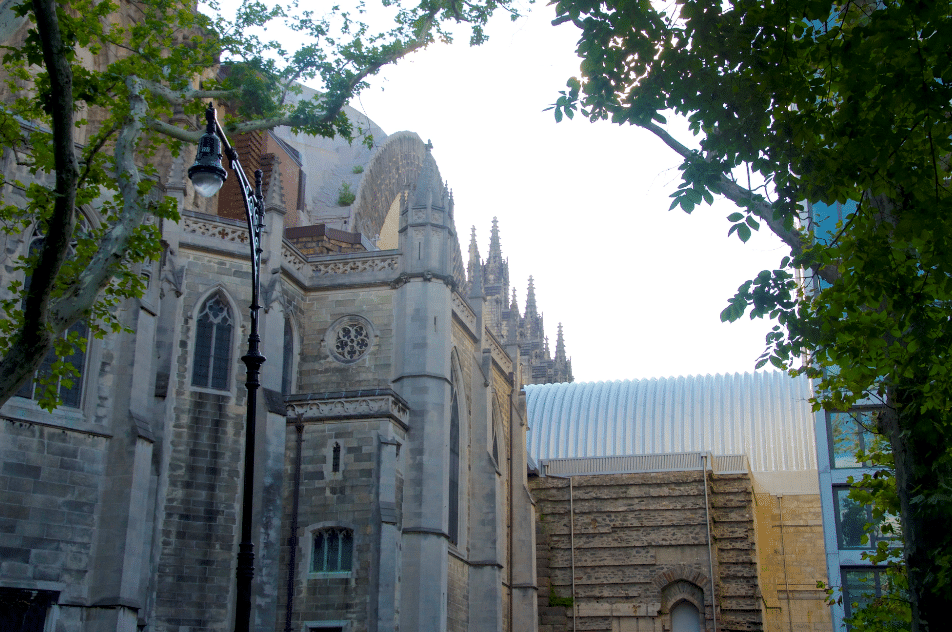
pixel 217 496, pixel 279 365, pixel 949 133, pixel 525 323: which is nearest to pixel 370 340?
pixel 279 365

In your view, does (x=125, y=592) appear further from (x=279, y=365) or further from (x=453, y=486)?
(x=453, y=486)

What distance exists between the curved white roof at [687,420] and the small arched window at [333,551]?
24228 millimetres

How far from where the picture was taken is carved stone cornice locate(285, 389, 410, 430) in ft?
88.3

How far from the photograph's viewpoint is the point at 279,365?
27031 millimetres

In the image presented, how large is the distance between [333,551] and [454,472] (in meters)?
6.47

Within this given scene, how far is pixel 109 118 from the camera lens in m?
18.8

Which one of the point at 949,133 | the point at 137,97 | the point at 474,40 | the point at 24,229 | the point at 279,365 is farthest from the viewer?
the point at 279,365

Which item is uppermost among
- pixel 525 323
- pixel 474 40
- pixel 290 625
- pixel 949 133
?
pixel 525 323

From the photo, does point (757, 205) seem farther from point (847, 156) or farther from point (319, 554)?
point (319, 554)

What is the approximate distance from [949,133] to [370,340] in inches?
859

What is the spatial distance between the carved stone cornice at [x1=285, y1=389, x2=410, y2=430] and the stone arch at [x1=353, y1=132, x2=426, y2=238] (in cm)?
2008

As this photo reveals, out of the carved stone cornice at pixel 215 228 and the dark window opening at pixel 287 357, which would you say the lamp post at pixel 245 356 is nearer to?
the carved stone cornice at pixel 215 228

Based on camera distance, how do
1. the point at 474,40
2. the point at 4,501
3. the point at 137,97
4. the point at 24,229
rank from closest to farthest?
the point at 137,97 < the point at 4,501 < the point at 24,229 < the point at 474,40

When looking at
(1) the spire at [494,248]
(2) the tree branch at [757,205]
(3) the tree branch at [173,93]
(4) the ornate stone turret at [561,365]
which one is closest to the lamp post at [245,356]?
(3) the tree branch at [173,93]
